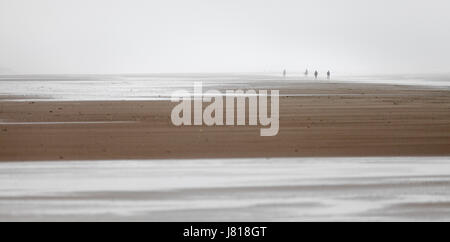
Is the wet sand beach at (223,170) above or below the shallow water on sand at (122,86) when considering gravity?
below

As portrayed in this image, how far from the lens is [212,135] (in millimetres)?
22141

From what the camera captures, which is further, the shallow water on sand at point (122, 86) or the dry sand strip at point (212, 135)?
the shallow water on sand at point (122, 86)

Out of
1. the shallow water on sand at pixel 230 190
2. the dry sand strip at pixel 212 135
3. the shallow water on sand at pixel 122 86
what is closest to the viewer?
the shallow water on sand at pixel 230 190

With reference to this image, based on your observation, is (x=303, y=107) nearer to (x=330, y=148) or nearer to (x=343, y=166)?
(x=330, y=148)

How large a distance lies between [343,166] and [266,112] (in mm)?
14049

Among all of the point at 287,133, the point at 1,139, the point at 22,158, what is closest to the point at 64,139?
the point at 1,139

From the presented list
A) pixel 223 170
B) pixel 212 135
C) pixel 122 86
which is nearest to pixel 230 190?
pixel 223 170

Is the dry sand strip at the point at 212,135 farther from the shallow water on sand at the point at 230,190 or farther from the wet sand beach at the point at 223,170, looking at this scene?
the shallow water on sand at the point at 230,190

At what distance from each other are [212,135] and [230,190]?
27.6 feet

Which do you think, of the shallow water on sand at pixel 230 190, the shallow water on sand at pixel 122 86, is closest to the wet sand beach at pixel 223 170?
the shallow water on sand at pixel 230 190

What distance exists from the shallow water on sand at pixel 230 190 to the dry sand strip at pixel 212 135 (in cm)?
134

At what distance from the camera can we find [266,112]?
30625mm

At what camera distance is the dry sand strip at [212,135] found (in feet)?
61.9
